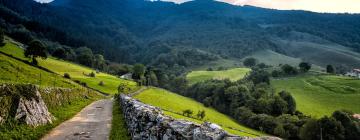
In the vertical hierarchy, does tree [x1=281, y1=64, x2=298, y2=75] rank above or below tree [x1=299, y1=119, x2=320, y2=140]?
above

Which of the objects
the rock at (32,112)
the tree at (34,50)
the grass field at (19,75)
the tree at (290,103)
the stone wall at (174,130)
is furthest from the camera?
the tree at (290,103)

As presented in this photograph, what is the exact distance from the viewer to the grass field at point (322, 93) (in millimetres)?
117488

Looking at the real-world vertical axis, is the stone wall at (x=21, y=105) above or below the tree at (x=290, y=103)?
above

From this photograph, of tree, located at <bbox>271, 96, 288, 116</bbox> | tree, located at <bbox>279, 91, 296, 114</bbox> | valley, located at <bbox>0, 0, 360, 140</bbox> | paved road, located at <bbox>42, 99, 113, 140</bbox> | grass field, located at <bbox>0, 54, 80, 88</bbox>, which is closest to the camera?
valley, located at <bbox>0, 0, 360, 140</bbox>

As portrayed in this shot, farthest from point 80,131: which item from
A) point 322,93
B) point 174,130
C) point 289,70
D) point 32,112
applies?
point 289,70

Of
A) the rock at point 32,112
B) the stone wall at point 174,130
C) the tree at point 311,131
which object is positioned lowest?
the tree at point 311,131

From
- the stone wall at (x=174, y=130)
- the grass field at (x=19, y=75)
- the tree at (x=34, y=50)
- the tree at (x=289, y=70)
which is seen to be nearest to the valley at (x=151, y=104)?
the stone wall at (x=174, y=130)

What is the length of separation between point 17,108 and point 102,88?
7640 centimetres

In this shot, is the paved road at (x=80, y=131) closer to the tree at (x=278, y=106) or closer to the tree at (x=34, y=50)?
the tree at (x=34, y=50)

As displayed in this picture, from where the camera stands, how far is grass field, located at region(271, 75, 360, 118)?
385 feet

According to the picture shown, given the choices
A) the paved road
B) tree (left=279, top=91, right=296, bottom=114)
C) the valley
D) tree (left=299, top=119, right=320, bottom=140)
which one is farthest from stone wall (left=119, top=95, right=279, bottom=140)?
tree (left=279, top=91, right=296, bottom=114)

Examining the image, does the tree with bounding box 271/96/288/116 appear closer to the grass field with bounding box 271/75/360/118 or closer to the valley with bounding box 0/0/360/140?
the valley with bounding box 0/0/360/140

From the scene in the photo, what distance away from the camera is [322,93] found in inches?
5325

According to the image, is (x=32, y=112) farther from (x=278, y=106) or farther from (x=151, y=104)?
(x=278, y=106)
